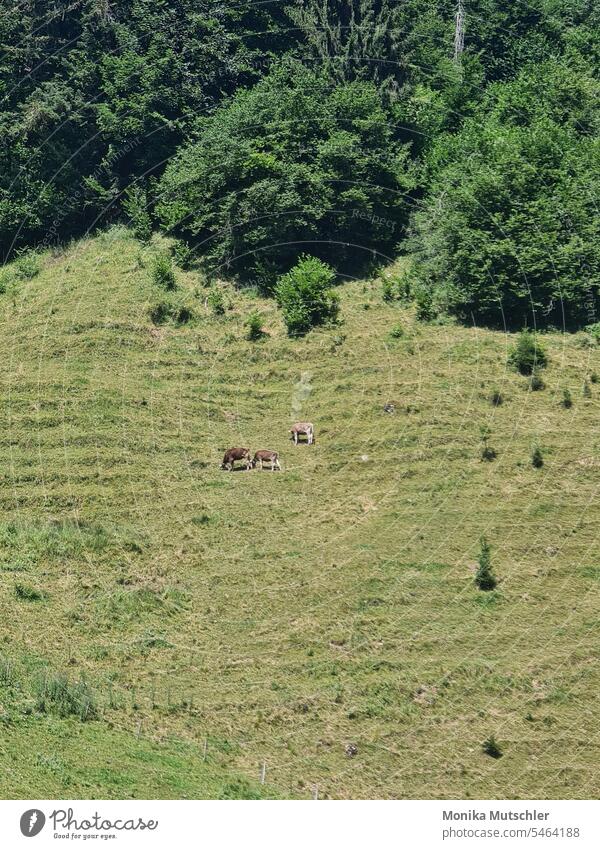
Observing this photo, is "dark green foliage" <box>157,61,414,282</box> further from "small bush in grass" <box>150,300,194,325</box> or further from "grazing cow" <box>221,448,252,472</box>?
"grazing cow" <box>221,448,252,472</box>

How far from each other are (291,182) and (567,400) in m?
17.0

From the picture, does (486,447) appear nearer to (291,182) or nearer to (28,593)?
(291,182)

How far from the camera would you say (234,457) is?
55094 millimetres

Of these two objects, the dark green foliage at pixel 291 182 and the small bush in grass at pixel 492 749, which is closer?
the small bush in grass at pixel 492 749

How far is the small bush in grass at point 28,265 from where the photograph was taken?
69.6m

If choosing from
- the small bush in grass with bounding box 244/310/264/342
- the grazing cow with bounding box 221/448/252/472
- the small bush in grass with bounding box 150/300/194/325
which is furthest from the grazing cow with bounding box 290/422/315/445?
the small bush in grass with bounding box 150/300/194/325

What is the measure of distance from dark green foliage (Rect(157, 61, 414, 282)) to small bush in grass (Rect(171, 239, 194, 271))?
1.80ft

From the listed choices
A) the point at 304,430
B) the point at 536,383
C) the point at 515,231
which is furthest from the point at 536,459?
the point at 515,231

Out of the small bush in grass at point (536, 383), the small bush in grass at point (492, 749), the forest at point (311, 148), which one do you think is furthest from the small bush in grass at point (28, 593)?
the small bush in grass at point (536, 383)

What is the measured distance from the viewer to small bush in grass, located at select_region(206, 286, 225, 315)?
213 feet

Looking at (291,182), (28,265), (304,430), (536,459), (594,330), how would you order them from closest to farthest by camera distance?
(536,459) → (304,430) → (594,330) → (291,182) → (28,265)

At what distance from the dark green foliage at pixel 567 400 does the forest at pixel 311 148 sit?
6106 mm

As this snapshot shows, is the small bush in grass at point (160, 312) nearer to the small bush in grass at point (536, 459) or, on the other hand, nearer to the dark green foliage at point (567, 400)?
the dark green foliage at point (567, 400)

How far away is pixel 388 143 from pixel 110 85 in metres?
14.1
